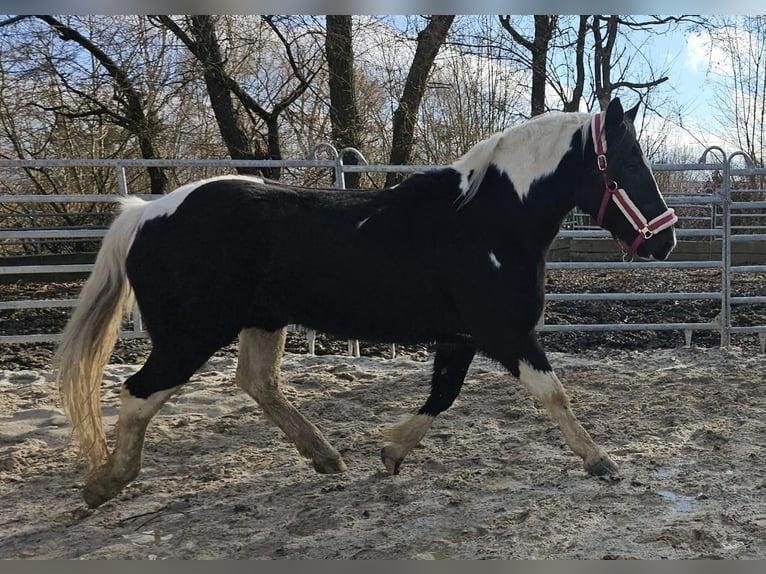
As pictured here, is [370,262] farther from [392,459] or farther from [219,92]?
[219,92]

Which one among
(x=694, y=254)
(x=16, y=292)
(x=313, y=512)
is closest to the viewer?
(x=313, y=512)

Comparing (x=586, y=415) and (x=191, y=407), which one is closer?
(x=586, y=415)

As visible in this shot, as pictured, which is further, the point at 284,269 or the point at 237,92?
the point at 237,92

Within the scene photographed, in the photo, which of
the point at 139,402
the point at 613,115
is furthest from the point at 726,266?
the point at 139,402

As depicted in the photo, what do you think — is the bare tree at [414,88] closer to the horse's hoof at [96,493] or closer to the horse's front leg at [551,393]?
the horse's front leg at [551,393]

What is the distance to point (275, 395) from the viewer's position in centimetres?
327

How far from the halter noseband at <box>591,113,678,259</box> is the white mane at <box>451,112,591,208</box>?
0.27ft

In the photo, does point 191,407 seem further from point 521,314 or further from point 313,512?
point 521,314

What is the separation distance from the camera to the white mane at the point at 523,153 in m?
2.92

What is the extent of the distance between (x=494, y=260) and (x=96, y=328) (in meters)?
1.97

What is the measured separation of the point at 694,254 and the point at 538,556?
1053 centimetres

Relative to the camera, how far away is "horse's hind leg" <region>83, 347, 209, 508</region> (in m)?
2.74

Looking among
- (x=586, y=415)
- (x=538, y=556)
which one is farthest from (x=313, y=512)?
(x=586, y=415)

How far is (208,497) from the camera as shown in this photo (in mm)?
2803
